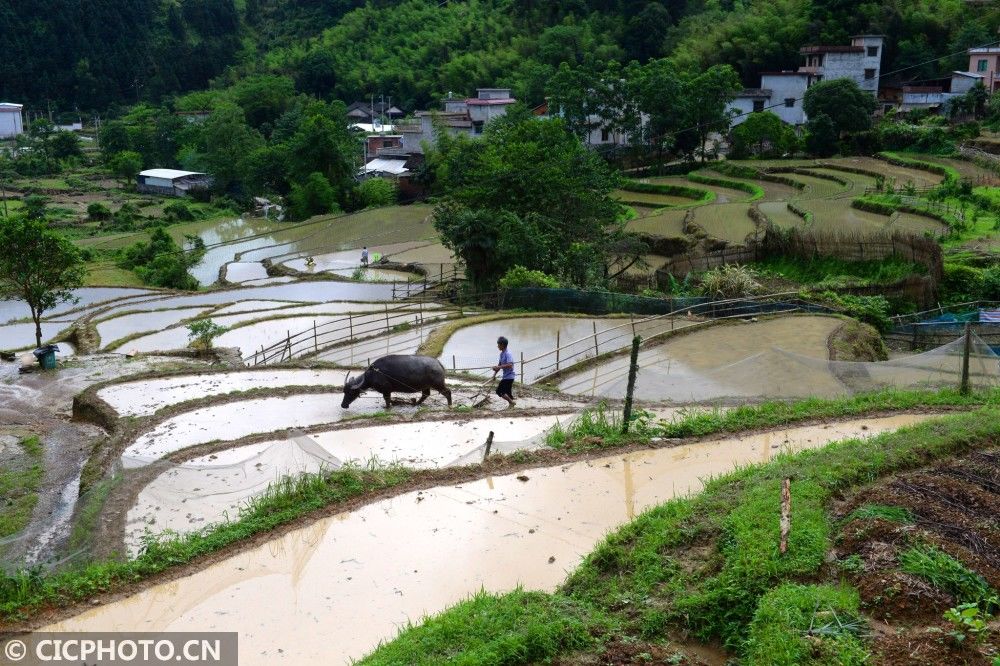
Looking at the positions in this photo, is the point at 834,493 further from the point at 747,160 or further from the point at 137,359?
the point at 747,160

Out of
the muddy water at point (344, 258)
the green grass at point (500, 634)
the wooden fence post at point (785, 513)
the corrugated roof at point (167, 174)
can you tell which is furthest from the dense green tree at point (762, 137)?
the green grass at point (500, 634)

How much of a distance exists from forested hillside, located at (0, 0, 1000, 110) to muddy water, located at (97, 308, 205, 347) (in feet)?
133

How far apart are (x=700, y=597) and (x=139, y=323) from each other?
2347 centimetres

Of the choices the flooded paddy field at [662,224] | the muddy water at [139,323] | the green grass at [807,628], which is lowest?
the muddy water at [139,323]

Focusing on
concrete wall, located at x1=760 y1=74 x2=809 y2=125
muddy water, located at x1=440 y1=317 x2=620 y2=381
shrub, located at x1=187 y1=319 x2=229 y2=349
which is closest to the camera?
muddy water, located at x1=440 y1=317 x2=620 y2=381

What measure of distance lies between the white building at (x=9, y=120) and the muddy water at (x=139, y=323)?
6076 centimetres

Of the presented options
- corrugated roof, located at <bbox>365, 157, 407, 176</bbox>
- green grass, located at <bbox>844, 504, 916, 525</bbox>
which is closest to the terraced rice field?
corrugated roof, located at <bbox>365, 157, 407, 176</bbox>

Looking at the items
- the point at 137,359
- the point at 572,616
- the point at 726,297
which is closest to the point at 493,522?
the point at 572,616

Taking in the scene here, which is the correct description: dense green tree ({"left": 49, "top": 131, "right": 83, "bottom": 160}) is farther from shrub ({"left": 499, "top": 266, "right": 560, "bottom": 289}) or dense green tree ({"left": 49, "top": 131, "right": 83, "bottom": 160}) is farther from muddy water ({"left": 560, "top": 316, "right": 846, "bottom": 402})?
muddy water ({"left": 560, "top": 316, "right": 846, "bottom": 402})

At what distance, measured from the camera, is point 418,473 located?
10.4m

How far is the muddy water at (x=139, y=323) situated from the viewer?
2502 cm

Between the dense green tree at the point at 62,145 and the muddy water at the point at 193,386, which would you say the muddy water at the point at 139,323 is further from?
the dense green tree at the point at 62,145

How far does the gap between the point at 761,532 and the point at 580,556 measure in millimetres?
1678

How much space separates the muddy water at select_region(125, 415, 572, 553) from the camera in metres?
9.59
